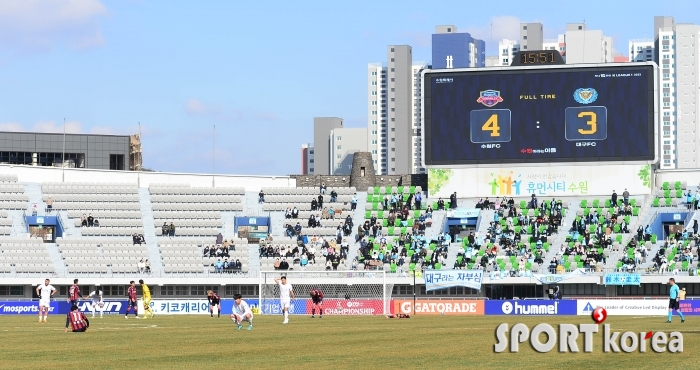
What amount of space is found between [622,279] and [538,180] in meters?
13.9

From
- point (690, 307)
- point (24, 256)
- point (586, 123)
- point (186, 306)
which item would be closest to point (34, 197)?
point (24, 256)

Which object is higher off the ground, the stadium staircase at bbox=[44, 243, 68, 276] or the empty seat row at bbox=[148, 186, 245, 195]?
the empty seat row at bbox=[148, 186, 245, 195]

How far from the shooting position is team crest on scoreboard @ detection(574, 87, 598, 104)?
8444cm

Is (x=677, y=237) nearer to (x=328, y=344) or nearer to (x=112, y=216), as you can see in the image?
(x=112, y=216)

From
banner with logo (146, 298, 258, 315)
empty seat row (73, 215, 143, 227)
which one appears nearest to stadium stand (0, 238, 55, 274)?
empty seat row (73, 215, 143, 227)

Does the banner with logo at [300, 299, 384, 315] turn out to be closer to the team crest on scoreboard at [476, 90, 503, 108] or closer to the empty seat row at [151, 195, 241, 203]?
the team crest on scoreboard at [476, 90, 503, 108]

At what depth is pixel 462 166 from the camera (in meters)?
88.4

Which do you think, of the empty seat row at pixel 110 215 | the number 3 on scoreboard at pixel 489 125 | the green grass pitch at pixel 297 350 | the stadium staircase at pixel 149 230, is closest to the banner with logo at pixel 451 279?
the number 3 on scoreboard at pixel 489 125

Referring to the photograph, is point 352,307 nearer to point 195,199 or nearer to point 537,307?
point 537,307

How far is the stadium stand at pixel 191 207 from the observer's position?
89.2 m

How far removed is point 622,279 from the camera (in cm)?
7612

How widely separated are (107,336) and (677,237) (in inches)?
2059

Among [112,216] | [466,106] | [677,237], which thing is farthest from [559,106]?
[112,216]

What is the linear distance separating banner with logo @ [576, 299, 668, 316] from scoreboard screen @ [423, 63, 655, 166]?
68.7 ft
